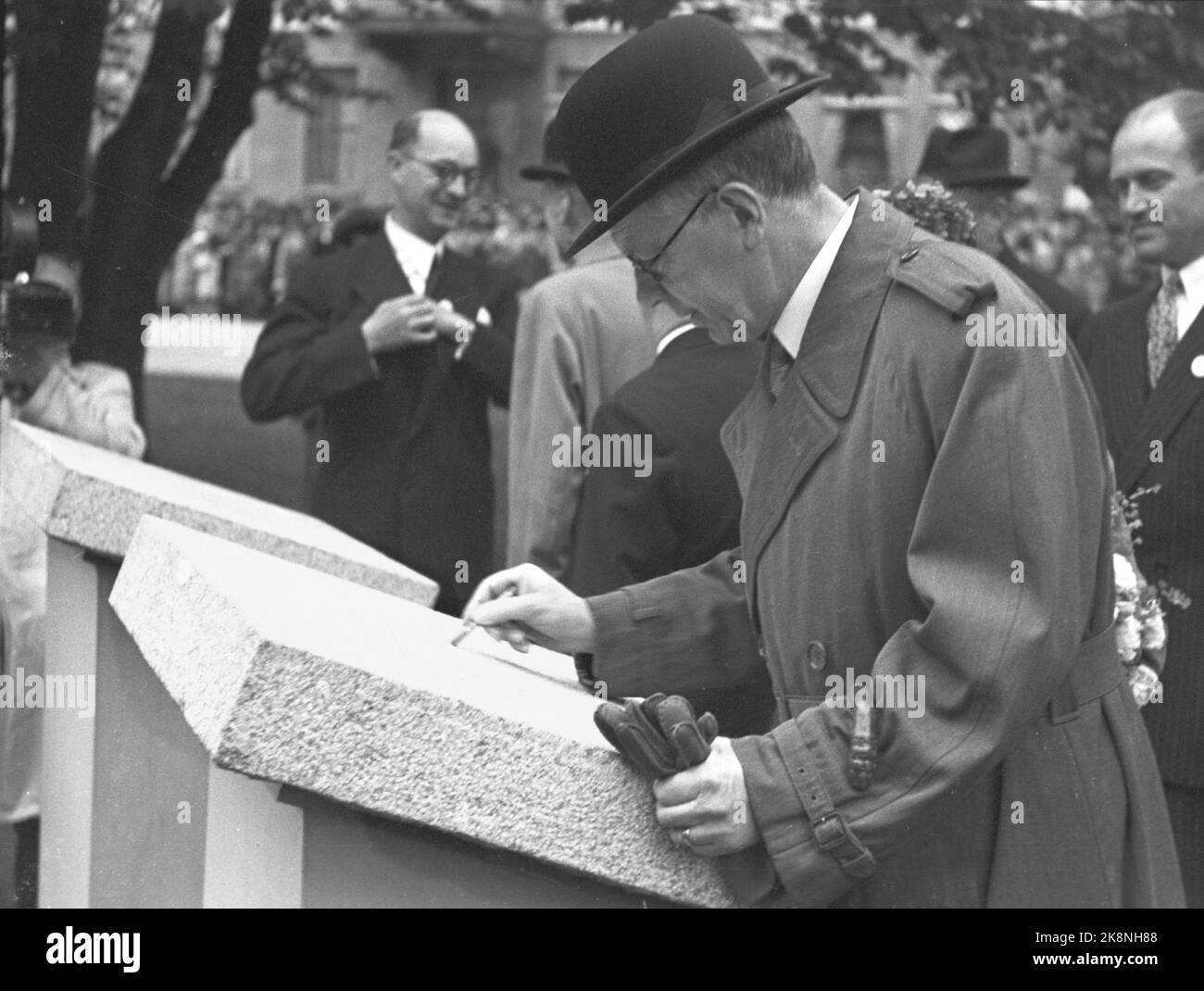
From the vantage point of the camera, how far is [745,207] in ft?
6.59

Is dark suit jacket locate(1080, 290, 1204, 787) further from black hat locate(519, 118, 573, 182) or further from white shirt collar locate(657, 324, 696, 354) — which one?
black hat locate(519, 118, 573, 182)

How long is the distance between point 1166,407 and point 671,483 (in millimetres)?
1397

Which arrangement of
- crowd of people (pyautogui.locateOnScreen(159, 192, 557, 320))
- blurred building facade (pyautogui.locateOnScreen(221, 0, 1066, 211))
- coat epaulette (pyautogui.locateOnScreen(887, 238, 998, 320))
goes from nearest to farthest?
coat epaulette (pyautogui.locateOnScreen(887, 238, 998, 320)), blurred building facade (pyautogui.locateOnScreen(221, 0, 1066, 211)), crowd of people (pyautogui.locateOnScreen(159, 192, 557, 320))

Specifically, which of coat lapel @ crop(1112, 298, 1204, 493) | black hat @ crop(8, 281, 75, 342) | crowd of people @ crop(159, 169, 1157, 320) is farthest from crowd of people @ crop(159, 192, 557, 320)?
coat lapel @ crop(1112, 298, 1204, 493)

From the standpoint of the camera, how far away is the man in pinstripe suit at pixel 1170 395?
3.84 meters

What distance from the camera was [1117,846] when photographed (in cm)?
203

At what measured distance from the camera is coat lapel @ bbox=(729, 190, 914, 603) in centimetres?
202

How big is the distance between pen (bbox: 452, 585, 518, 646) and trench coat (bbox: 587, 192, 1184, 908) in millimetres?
434

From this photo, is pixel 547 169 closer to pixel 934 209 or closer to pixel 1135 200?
pixel 1135 200

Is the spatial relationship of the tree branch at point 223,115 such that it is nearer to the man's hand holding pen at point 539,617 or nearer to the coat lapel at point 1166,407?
the coat lapel at point 1166,407

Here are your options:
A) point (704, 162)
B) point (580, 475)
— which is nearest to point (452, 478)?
point (580, 475)

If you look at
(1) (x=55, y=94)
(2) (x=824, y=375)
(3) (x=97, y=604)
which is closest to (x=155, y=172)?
(1) (x=55, y=94)

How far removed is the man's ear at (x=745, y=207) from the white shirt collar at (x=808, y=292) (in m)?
0.09

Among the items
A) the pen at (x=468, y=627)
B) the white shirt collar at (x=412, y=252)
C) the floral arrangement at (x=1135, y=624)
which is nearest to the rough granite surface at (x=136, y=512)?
the pen at (x=468, y=627)
